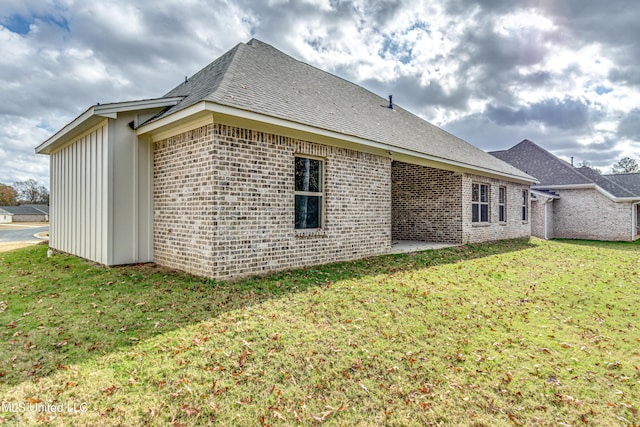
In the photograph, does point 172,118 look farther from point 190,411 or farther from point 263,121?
point 190,411

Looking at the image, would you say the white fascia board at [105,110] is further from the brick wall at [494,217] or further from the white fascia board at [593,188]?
the white fascia board at [593,188]

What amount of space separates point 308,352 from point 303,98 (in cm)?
652

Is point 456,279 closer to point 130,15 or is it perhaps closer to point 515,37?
point 515,37

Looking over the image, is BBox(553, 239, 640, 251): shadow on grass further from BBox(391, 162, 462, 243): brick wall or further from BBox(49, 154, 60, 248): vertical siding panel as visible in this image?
BBox(49, 154, 60, 248): vertical siding panel

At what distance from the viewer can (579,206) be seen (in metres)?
20.2

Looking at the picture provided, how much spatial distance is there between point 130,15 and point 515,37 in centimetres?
1116

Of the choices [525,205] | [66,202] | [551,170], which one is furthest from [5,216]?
[551,170]

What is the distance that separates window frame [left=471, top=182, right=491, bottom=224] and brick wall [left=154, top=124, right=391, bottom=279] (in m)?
7.10

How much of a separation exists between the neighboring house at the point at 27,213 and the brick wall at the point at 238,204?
74572 millimetres

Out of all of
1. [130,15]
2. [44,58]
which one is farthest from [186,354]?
[44,58]

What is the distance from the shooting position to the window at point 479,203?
13.3m

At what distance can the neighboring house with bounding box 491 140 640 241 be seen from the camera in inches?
747

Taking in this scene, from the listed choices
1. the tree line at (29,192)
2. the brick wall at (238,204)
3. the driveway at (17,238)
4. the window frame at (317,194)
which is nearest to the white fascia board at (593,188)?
the brick wall at (238,204)

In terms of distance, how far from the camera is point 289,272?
22.5ft
